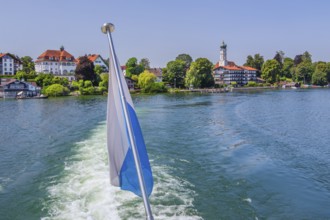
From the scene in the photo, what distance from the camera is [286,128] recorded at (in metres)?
34.8

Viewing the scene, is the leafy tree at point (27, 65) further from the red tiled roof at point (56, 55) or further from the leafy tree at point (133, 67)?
the leafy tree at point (133, 67)

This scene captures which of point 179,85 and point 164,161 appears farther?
point 179,85

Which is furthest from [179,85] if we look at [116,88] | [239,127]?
[116,88]

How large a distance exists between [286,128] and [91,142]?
20.7m

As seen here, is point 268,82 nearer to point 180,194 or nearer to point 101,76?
point 101,76

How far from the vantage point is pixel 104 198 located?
47.6ft

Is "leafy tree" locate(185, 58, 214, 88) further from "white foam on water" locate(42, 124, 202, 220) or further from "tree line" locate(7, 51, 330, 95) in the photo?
"white foam on water" locate(42, 124, 202, 220)

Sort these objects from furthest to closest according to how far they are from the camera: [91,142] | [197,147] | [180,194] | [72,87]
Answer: [72,87], [91,142], [197,147], [180,194]

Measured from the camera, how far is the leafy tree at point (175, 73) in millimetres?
144625

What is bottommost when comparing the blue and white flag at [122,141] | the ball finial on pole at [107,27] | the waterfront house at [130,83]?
the blue and white flag at [122,141]

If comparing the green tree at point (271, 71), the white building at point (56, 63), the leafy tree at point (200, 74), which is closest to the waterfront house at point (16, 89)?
the white building at point (56, 63)

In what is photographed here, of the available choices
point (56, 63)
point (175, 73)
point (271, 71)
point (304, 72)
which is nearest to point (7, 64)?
point (56, 63)

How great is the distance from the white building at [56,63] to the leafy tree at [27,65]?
13.8ft

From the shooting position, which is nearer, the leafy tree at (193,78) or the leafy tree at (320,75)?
the leafy tree at (193,78)
